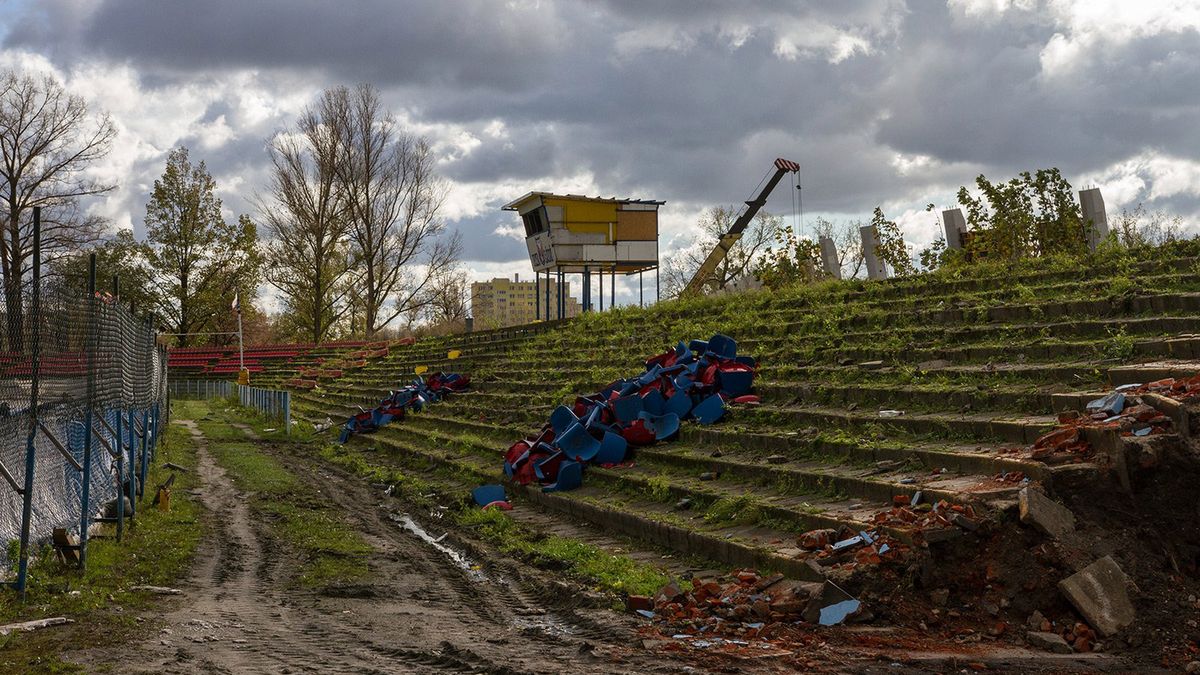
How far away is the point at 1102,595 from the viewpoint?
20.0 feet

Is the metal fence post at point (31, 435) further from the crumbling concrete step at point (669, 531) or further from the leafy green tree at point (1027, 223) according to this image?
the leafy green tree at point (1027, 223)

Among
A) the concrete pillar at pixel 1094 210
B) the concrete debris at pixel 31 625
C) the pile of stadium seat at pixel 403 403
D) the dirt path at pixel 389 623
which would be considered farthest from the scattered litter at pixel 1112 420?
the pile of stadium seat at pixel 403 403

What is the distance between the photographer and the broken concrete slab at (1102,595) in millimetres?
5965

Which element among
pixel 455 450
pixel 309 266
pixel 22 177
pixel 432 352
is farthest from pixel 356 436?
pixel 309 266

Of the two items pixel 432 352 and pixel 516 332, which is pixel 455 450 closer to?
pixel 516 332

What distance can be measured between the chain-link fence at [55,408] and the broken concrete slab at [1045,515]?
275 inches

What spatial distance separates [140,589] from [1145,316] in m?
9.89

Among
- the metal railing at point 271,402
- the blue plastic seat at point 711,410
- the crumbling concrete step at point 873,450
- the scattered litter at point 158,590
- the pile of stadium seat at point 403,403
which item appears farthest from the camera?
the metal railing at point 271,402

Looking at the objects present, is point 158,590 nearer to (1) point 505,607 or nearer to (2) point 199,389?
(1) point 505,607

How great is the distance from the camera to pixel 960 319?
12977 mm

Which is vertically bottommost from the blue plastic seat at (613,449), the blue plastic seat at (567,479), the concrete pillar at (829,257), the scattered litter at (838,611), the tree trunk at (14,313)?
the scattered litter at (838,611)

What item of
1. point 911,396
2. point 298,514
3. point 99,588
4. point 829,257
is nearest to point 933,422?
→ point 911,396

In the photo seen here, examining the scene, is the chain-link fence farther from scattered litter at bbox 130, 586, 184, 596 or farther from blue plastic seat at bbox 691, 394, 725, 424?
blue plastic seat at bbox 691, 394, 725, 424

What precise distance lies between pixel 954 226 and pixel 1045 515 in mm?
15734
